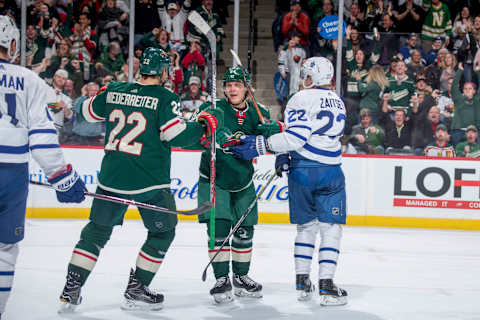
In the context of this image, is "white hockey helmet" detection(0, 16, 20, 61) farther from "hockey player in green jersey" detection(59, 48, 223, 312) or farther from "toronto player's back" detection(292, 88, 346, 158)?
"toronto player's back" detection(292, 88, 346, 158)

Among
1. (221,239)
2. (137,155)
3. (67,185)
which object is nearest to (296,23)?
(221,239)

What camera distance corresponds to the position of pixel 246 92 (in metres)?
3.68

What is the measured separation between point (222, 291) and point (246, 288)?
0.80 feet

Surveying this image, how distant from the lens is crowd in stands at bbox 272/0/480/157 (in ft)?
22.7

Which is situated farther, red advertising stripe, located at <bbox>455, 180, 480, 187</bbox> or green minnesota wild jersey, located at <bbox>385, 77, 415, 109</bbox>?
green minnesota wild jersey, located at <bbox>385, 77, 415, 109</bbox>

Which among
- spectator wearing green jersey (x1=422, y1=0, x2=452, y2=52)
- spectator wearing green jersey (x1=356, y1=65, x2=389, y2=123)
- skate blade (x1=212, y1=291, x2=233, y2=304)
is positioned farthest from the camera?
spectator wearing green jersey (x1=422, y1=0, x2=452, y2=52)

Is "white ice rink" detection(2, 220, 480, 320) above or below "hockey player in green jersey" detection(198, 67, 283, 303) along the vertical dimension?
below

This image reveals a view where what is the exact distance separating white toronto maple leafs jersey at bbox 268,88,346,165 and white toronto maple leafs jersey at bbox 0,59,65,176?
1.32 meters

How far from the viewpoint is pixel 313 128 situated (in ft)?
11.3

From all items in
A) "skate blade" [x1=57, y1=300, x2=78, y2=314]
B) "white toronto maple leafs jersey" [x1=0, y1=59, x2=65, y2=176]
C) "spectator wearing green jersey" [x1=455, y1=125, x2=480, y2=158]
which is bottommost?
"skate blade" [x1=57, y1=300, x2=78, y2=314]

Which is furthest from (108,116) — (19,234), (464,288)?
(464,288)

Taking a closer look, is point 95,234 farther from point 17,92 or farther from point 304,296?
point 304,296

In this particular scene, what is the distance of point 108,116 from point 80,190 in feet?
1.93

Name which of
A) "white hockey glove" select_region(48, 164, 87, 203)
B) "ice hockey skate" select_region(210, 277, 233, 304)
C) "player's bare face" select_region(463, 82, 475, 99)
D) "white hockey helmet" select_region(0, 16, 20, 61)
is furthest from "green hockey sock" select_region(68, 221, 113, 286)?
"player's bare face" select_region(463, 82, 475, 99)
